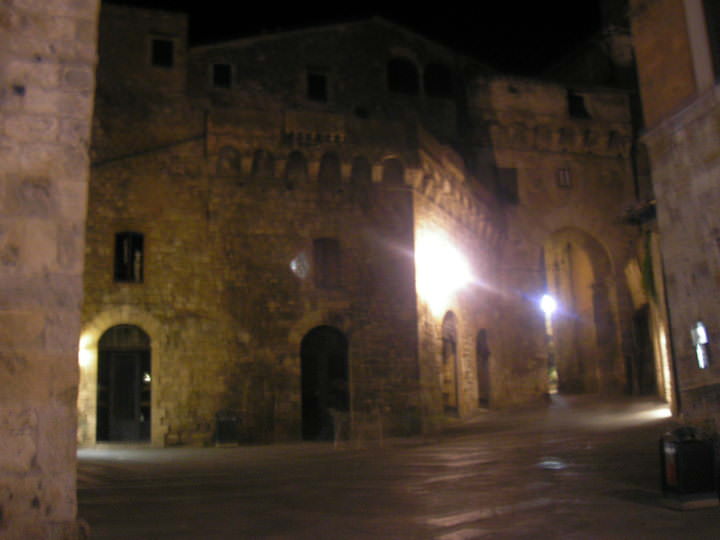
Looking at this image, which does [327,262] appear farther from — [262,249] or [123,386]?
[123,386]

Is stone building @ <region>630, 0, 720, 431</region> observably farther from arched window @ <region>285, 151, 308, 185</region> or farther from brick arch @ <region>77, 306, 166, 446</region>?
brick arch @ <region>77, 306, 166, 446</region>

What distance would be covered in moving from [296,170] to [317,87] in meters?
3.94

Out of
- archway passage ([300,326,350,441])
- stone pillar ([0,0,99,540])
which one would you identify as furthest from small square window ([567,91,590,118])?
stone pillar ([0,0,99,540])

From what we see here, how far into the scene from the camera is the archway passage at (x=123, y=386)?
15.8m

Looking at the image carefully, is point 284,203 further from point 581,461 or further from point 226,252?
point 581,461

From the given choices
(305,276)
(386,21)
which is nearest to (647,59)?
(305,276)

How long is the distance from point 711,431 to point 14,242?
7.13 metres

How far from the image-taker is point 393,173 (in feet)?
57.9

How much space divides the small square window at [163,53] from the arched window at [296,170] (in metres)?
4.39

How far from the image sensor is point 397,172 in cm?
1762

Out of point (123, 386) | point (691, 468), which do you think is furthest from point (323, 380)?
point (691, 468)

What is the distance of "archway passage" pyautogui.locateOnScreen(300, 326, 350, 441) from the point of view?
16531mm

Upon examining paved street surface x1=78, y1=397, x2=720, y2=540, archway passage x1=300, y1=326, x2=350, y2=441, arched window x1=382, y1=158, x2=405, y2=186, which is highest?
arched window x1=382, y1=158, x2=405, y2=186

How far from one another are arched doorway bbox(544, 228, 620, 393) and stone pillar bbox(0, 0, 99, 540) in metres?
22.9
